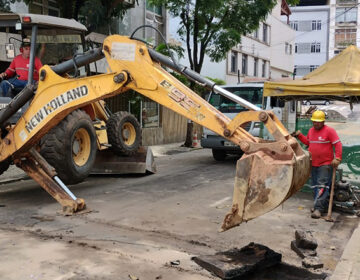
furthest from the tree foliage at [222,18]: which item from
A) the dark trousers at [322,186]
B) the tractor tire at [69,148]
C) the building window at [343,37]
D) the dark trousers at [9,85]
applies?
A: the building window at [343,37]

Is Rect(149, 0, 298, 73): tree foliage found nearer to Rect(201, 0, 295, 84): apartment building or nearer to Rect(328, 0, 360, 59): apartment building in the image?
Rect(201, 0, 295, 84): apartment building

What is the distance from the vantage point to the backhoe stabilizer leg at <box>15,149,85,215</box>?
7082 millimetres

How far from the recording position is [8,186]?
9.42 metres

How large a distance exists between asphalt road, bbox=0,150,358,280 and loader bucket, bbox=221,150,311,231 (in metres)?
0.79

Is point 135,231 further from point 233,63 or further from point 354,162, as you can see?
point 233,63

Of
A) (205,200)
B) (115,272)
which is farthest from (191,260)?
(205,200)

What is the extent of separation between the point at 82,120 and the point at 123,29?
36.8 ft

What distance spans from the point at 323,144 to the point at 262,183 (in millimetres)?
3370

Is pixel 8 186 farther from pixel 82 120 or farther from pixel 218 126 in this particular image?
pixel 218 126

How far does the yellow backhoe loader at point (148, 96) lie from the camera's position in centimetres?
447

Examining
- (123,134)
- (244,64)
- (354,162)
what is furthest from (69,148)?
(244,64)

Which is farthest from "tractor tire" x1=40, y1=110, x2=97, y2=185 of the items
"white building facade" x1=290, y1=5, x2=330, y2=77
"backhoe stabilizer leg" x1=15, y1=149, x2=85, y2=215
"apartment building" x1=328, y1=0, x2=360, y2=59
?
"apartment building" x1=328, y1=0, x2=360, y2=59

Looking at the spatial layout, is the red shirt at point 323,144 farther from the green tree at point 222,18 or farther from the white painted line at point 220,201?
the green tree at point 222,18

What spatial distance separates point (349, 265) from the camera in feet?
15.3
